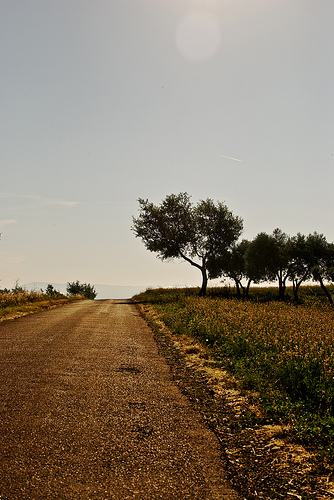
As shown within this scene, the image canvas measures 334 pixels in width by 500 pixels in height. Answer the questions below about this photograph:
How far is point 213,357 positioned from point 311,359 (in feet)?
10.5

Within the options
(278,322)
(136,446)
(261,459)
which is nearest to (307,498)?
(261,459)

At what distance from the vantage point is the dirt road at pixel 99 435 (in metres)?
3.26

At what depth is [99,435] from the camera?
14.2 feet

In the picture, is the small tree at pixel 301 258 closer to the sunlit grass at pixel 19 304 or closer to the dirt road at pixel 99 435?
the sunlit grass at pixel 19 304

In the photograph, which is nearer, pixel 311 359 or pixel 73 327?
A: pixel 311 359

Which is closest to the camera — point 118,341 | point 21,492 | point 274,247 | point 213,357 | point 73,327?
point 21,492

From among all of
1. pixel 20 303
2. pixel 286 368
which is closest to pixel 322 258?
pixel 20 303

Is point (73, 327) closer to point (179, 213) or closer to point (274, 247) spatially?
point (179, 213)

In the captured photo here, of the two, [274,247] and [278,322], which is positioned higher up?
[274,247]

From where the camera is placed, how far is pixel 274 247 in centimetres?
5172

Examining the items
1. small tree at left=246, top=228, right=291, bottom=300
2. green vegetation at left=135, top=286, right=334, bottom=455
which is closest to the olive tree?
small tree at left=246, top=228, right=291, bottom=300

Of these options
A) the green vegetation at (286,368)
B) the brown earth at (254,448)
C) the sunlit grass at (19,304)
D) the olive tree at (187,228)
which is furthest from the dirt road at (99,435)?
the olive tree at (187,228)

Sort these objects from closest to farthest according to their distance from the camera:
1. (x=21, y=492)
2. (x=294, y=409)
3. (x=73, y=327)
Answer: (x=21, y=492), (x=294, y=409), (x=73, y=327)

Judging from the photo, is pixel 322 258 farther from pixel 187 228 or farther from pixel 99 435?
pixel 99 435
